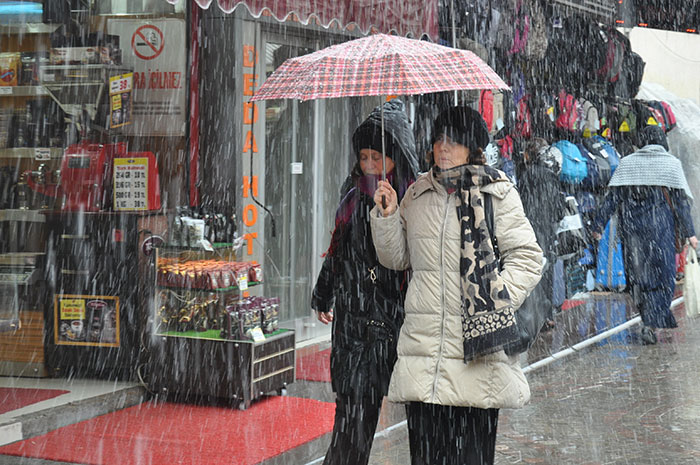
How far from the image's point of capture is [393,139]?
193 inches

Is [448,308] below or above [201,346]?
above

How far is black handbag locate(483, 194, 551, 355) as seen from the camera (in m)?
4.32

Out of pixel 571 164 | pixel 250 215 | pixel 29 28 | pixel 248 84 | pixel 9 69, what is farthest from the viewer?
pixel 571 164

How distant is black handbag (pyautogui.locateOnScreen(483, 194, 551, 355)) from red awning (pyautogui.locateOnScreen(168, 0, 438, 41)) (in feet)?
8.72

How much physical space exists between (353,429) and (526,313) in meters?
1.06

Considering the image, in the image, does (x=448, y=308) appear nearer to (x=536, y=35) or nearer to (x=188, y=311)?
(x=188, y=311)

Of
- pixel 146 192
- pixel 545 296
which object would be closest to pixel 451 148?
pixel 545 296

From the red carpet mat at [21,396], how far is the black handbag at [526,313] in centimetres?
428

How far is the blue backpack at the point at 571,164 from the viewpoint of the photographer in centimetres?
1289

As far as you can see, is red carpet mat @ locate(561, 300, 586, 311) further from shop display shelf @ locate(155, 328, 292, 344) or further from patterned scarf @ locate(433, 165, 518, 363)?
patterned scarf @ locate(433, 165, 518, 363)

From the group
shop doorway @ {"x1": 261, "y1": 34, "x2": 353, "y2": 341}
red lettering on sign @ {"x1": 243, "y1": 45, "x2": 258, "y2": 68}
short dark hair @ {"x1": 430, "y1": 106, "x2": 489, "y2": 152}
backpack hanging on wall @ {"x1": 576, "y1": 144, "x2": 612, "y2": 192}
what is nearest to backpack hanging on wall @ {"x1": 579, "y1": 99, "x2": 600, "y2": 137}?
backpack hanging on wall @ {"x1": 576, "y1": 144, "x2": 612, "y2": 192}

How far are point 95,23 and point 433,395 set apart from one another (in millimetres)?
5795

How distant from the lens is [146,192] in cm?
809

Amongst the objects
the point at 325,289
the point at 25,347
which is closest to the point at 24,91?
the point at 25,347
